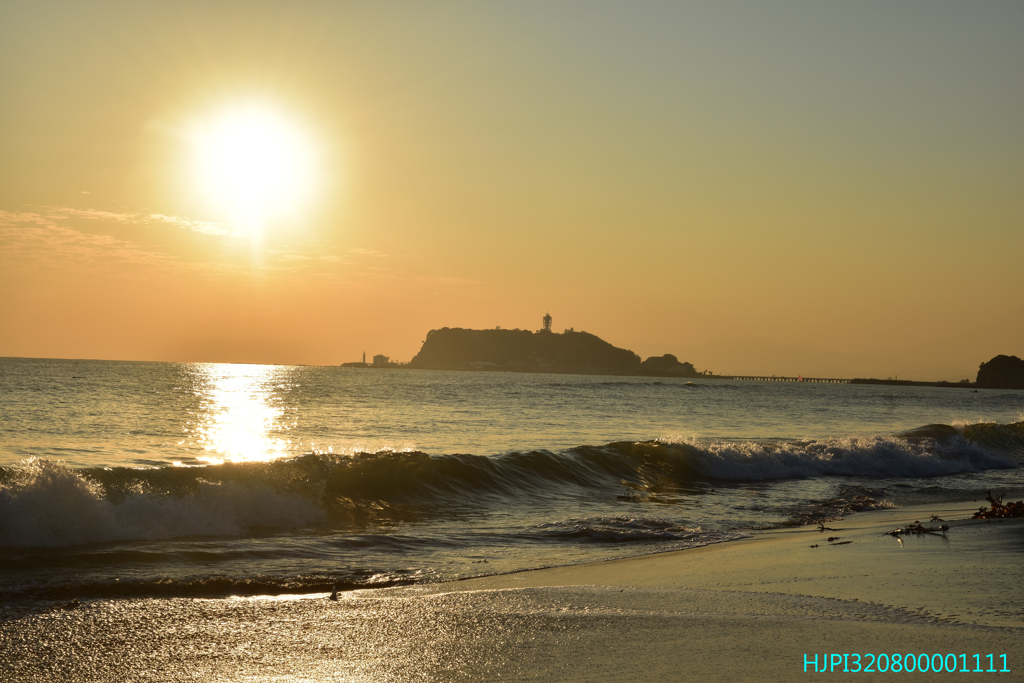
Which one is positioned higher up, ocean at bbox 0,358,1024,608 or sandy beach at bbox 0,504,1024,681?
sandy beach at bbox 0,504,1024,681

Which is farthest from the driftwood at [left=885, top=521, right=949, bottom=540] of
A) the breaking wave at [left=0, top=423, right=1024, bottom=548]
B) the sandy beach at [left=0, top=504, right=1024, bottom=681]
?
the breaking wave at [left=0, top=423, right=1024, bottom=548]

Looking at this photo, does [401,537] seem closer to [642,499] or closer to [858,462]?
[642,499]

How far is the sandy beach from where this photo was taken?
5.27m

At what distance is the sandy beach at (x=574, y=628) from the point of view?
5270 millimetres

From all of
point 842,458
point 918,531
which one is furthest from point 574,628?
point 842,458

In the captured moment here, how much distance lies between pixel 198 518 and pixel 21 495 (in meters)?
2.62

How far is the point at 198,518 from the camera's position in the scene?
12047 millimetres

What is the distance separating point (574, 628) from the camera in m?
6.33

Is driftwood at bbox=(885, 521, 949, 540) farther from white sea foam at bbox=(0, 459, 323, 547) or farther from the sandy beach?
white sea foam at bbox=(0, 459, 323, 547)

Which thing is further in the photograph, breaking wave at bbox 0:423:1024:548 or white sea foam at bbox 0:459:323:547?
breaking wave at bbox 0:423:1024:548

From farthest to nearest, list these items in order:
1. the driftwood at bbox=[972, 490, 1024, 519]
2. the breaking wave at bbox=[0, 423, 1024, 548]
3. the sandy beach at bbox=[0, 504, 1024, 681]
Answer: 1. the driftwood at bbox=[972, 490, 1024, 519]
2. the breaking wave at bbox=[0, 423, 1024, 548]
3. the sandy beach at bbox=[0, 504, 1024, 681]

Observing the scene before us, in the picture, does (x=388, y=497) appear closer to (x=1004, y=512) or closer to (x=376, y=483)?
(x=376, y=483)

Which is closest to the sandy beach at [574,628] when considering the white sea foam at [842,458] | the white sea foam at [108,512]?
the white sea foam at [108,512]

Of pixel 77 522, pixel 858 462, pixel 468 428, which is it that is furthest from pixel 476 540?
pixel 468 428
